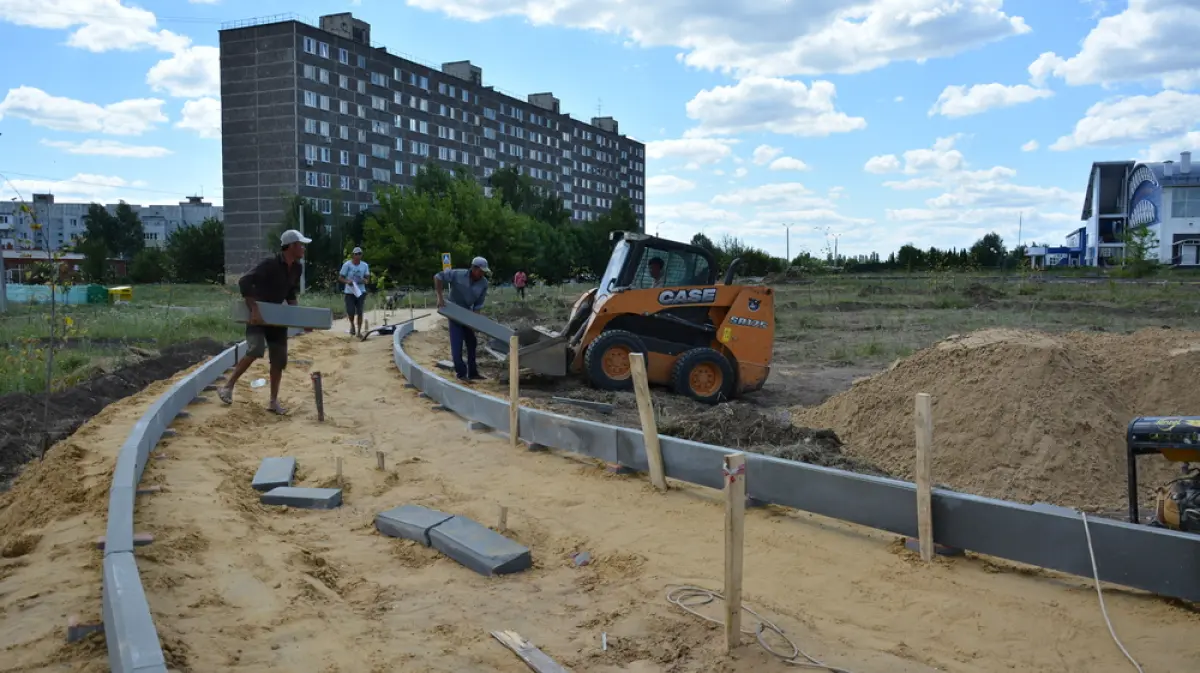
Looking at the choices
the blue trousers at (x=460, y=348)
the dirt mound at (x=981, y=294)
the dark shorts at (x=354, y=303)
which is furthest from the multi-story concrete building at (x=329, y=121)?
the blue trousers at (x=460, y=348)

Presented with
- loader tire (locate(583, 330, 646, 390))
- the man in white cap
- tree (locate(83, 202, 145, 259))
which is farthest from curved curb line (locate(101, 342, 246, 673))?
tree (locate(83, 202, 145, 259))

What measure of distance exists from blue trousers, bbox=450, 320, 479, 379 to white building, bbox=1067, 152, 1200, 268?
160 feet

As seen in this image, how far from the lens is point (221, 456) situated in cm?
700

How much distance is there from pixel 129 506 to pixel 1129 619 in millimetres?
4982

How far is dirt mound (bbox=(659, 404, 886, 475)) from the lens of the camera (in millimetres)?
7301

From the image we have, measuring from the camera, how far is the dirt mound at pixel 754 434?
7.30 metres

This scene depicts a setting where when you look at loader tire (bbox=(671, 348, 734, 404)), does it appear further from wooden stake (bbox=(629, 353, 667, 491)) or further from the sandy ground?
wooden stake (bbox=(629, 353, 667, 491))

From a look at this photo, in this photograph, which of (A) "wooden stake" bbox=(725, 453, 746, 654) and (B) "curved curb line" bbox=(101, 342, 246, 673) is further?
(A) "wooden stake" bbox=(725, 453, 746, 654)

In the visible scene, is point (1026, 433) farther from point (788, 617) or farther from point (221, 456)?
point (221, 456)

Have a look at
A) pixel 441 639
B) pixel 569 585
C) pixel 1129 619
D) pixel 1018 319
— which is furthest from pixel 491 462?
pixel 1018 319

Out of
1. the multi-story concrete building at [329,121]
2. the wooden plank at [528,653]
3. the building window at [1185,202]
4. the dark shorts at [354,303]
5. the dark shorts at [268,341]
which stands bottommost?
the wooden plank at [528,653]

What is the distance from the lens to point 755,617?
407cm

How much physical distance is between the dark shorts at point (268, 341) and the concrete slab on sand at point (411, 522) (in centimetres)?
370

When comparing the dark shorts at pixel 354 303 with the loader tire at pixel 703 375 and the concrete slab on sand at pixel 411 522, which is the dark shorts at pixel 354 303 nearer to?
the loader tire at pixel 703 375
